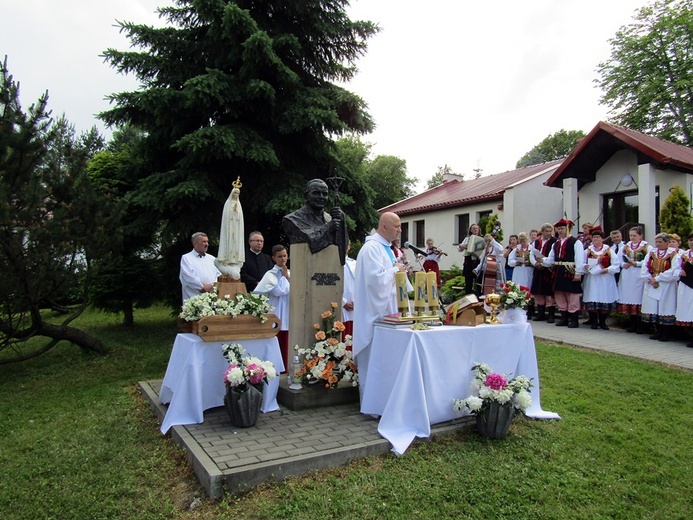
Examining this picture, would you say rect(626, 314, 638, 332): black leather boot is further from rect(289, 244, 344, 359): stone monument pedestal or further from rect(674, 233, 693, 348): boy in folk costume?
rect(289, 244, 344, 359): stone monument pedestal

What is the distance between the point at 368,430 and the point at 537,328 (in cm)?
778

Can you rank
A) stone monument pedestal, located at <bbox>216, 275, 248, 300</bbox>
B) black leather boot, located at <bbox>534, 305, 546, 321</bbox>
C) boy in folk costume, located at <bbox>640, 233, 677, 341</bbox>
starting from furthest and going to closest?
black leather boot, located at <bbox>534, 305, 546, 321</bbox> < boy in folk costume, located at <bbox>640, 233, 677, 341</bbox> < stone monument pedestal, located at <bbox>216, 275, 248, 300</bbox>

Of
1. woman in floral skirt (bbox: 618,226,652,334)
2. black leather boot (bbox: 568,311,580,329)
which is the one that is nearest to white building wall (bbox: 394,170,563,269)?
black leather boot (bbox: 568,311,580,329)

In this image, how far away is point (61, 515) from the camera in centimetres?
359

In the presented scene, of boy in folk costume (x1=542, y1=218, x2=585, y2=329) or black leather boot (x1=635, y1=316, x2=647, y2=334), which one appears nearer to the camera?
black leather boot (x1=635, y1=316, x2=647, y2=334)

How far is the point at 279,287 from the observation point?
737 cm

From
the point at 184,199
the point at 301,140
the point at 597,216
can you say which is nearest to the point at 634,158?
the point at 597,216

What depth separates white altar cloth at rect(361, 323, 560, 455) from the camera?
15.4 feet

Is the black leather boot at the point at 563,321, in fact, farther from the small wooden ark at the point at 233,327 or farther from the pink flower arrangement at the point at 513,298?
the small wooden ark at the point at 233,327

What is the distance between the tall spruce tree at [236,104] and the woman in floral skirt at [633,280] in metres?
6.47

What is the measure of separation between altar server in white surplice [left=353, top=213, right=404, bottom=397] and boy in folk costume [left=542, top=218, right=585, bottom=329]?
7331mm

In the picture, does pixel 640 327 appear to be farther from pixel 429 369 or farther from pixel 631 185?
pixel 429 369

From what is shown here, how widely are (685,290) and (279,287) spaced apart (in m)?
7.66

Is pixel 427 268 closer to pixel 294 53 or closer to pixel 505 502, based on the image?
pixel 294 53
